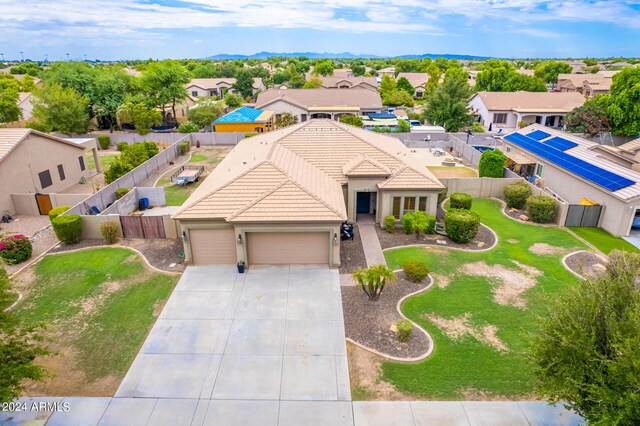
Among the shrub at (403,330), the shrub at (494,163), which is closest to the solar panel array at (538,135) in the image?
the shrub at (494,163)

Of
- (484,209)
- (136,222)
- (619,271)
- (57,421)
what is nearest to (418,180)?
(484,209)

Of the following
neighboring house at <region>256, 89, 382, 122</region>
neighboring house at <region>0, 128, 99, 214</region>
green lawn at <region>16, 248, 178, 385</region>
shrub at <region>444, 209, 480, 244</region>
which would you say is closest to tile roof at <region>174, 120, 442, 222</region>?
shrub at <region>444, 209, 480, 244</region>

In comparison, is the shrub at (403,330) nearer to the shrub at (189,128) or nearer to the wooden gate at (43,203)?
the wooden gate at (43,203)

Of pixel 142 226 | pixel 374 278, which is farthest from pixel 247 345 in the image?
pixel 142 226

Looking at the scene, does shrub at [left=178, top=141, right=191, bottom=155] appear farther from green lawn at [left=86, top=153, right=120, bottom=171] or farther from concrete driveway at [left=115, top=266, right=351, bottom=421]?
concrete driveway at [left=115, top=266, right=351, bottom=421]

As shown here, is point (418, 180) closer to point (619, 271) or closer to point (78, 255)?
point (619, 271)

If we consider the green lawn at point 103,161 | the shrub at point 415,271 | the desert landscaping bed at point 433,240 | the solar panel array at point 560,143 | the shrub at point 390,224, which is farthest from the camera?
the green lawn at point 103,161
